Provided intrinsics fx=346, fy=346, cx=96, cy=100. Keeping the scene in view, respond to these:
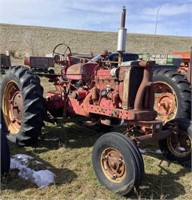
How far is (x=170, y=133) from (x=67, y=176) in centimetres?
151

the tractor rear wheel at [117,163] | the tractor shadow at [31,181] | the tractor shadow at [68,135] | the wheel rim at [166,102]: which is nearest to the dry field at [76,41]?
the tractor shadow at [68,135]

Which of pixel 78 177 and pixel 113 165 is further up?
pixel 113 165

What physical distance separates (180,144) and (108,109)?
3.90 ft

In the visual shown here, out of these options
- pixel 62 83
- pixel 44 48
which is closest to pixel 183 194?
pixel 62 83

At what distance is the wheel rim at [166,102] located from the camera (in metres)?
6.46

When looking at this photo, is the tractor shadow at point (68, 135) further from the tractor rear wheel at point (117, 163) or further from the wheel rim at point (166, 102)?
the tractor rear wheel at point (117, 163)

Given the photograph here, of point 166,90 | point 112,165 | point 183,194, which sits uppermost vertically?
point 166,90

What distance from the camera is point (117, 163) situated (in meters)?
4.07

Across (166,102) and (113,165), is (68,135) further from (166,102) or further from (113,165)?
(113,165)

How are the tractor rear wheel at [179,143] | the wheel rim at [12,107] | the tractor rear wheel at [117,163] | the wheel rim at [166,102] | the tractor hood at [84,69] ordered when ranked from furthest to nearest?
the wheel rim at [166,102] < the wheel rim at [12,107] < the tractor hood at [84,69] < the tractor rear wheel at [179,143] < the tractor rear wheel at [117,163]

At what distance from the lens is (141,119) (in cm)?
453

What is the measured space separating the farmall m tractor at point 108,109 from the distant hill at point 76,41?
30.3m

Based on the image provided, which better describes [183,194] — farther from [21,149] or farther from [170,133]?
[21,149]

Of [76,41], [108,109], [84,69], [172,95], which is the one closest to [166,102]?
[172,95]
